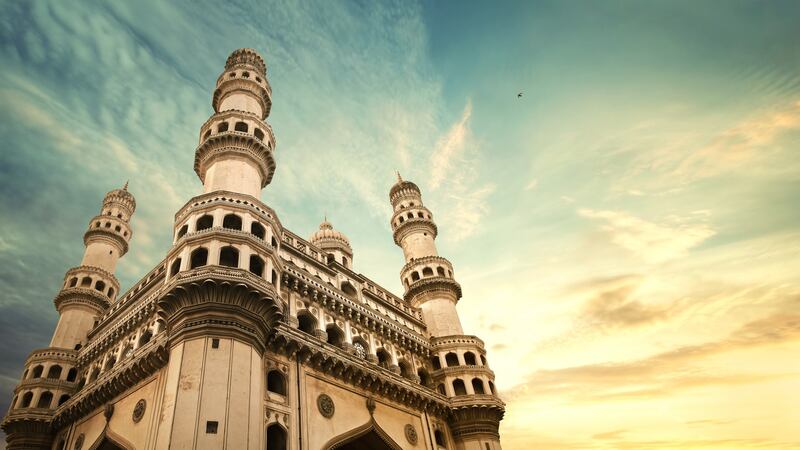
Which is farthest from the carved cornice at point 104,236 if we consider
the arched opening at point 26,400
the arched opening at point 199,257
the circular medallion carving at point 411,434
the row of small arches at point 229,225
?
the circular medallion carving at point 411,434

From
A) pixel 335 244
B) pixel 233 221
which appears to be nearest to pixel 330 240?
pixel 335 244

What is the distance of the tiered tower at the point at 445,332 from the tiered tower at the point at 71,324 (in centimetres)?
2136

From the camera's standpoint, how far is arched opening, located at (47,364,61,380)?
2893 centimetres

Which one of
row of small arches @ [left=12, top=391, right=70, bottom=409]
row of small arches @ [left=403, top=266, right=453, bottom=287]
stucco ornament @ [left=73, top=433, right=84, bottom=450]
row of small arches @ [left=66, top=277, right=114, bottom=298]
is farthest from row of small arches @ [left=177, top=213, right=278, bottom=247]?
row of small arches @ [left=66, top=277, right=114, bottom=298]

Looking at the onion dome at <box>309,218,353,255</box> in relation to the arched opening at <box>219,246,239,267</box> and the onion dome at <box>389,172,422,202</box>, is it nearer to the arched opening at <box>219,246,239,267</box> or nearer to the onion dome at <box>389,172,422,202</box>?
the onion dome at <box>389,172,422,202</box>

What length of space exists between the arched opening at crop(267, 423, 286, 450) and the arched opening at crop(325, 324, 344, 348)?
21.8 feet

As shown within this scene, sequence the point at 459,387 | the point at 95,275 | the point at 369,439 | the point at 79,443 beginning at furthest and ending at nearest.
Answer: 1. the point at 95,275
2. the point at 459,387
3. the point at 79,443
4. the point at 369,439

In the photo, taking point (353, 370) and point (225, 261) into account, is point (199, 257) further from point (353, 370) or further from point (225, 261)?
point (353, 370)

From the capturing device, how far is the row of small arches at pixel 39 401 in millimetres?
27609

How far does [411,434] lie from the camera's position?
997 inches

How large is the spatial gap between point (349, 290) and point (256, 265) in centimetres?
863

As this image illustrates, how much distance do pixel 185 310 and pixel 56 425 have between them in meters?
15.6

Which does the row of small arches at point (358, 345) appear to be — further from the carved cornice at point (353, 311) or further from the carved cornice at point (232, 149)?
the carved cornice at point (232, 149)

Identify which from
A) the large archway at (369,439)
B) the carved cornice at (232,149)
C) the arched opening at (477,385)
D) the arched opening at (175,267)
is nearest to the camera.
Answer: the arched opening at (175,267)
